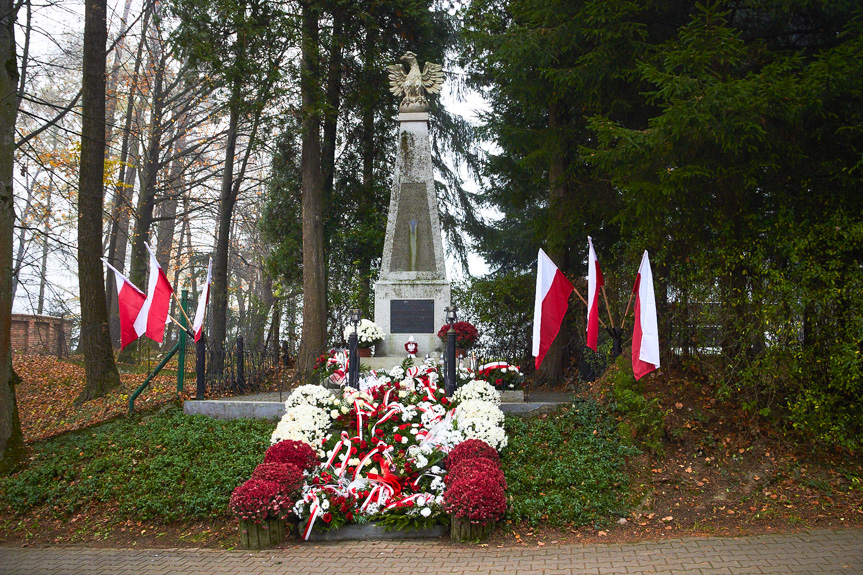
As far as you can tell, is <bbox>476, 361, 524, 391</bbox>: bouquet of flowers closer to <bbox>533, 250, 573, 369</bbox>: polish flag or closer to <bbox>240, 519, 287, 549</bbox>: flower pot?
<bbox>533, 250, 573, 369</bbox>: polish flag

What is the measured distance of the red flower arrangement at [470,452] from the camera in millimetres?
6391

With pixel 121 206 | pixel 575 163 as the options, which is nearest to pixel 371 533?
pixel 575 163

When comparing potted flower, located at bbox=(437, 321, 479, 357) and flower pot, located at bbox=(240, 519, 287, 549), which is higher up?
potted flower, located at bbox=(437, 321, 479, 357)

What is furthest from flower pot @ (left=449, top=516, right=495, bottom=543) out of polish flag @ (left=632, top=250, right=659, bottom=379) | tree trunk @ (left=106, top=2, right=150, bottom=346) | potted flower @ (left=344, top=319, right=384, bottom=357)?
tree trunk @ (left=106, top=2, right=150, bottom=346)

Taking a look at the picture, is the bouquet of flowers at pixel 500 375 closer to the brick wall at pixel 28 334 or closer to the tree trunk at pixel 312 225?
the tree trunk at pixel 312 225

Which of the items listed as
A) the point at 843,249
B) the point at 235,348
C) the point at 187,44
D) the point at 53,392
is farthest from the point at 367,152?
the point at 843,249

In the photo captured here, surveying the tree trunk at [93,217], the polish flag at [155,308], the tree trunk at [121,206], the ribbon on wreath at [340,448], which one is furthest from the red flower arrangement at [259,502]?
the tree trunk at [121,206]

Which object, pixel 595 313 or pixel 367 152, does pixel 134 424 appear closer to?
pixel 595 313

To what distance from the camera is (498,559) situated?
206 inches

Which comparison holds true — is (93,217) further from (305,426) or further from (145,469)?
(305,426)

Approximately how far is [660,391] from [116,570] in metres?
6.64

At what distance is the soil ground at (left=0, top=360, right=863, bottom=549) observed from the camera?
5945 mm

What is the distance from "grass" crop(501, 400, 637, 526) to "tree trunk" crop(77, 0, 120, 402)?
7416 mm

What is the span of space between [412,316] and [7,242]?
591cm
